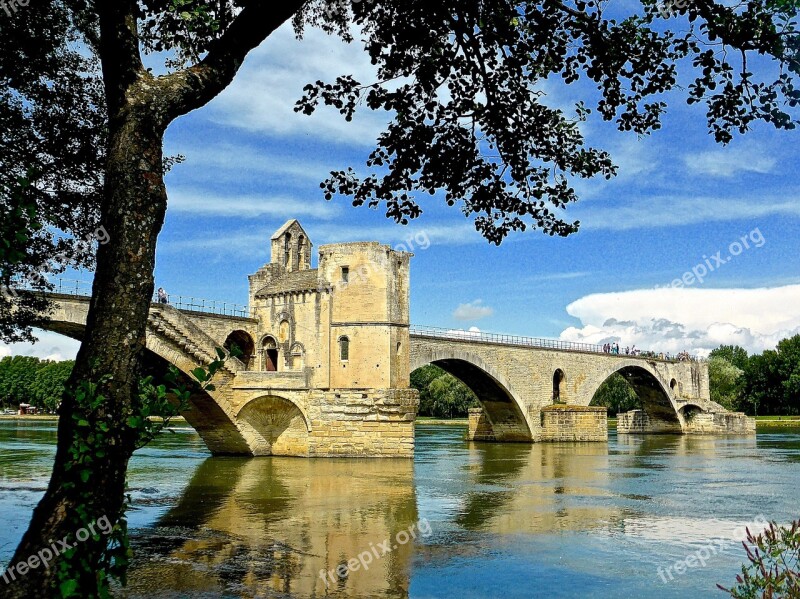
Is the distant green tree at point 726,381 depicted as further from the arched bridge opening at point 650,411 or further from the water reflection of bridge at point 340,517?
the water reflection of bridge at point 340,517

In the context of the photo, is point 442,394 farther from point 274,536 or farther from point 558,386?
point 274,536

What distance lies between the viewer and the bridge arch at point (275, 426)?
33531 millimetres

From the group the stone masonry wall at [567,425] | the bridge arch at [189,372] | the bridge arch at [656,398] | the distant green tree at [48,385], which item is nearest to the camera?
the bridge arch at [189,372]

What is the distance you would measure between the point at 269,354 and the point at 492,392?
17.3 meters

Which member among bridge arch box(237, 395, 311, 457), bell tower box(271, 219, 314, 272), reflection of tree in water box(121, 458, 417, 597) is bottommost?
reflection of tree in water box(121, 458, 417, 597)

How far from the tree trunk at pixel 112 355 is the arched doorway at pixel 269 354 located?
31.5 metres

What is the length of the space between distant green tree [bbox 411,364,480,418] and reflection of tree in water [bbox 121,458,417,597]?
57394 millimetres

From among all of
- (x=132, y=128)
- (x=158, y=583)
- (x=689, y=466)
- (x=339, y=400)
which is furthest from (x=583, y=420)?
(x=132, y=128)

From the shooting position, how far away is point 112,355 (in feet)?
16.4

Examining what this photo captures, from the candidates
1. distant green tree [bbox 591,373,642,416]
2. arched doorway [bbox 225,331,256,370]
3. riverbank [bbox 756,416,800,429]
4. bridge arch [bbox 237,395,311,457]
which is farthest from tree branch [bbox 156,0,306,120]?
riverbank [bbox 756,416,800,429]

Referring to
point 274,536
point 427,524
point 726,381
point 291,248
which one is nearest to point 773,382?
point 726,381

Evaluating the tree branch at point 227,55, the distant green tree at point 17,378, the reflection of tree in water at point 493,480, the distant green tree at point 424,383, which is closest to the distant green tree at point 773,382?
the distant green tree at point 424,383

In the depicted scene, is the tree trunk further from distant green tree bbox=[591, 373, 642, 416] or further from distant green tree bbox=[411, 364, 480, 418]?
distant green tree bbox=[591, 373, 642, 416]

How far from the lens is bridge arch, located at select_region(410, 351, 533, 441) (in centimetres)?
4500
